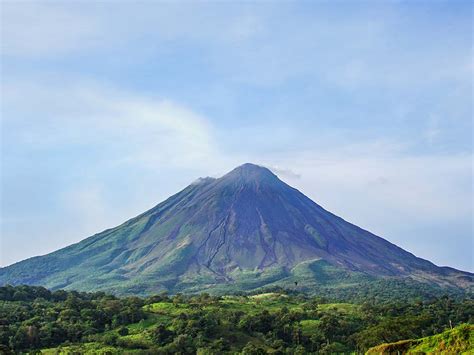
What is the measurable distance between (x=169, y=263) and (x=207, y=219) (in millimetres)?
33766

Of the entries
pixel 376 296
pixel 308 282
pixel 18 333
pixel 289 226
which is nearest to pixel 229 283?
pixel 308 282

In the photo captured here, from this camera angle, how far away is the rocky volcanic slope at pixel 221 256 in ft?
493

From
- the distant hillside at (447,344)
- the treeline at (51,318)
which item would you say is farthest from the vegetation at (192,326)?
the distant hillside at (447,344)

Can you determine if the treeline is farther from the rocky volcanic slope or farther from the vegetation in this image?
the rocky volcanic slope

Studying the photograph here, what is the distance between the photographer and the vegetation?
50.8 meters

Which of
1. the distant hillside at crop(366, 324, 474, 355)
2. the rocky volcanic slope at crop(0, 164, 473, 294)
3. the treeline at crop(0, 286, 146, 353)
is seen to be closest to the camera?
the distant hillside at crop(366, 324, 474, 355)

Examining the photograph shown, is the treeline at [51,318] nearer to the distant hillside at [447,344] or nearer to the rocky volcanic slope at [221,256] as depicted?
the distant hillside at [447,344]

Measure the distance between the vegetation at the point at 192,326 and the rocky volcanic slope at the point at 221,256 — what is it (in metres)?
66.3

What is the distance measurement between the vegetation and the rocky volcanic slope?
2610 inches

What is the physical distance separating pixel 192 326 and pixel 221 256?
377 feet

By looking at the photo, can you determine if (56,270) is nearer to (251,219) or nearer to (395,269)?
(251,219)

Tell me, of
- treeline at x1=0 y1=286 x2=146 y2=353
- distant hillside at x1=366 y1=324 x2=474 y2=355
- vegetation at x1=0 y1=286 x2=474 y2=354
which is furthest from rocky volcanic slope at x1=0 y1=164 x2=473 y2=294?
distant hillside at x1=366 y1=324 x2=474 y2=355

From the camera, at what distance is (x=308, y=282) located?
13975 cm

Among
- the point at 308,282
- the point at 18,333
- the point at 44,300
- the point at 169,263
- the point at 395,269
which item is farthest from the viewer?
the point at 395,269
